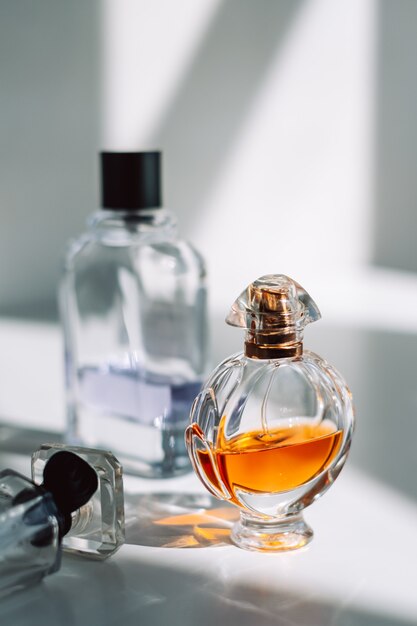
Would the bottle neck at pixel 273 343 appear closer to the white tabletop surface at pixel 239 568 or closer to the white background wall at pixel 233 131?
the white tabletop surface at pixel 239 568

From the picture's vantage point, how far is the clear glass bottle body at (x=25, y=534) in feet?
2.18

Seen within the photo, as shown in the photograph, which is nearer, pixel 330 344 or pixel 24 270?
pixel 330 344

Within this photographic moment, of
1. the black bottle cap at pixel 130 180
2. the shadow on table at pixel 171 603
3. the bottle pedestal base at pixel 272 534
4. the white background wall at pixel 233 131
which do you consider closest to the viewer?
the shadow on table at pixel 171 603

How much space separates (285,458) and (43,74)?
3.24ft

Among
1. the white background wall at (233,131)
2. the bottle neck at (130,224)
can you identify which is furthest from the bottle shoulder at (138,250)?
the white background wall at (233,131)

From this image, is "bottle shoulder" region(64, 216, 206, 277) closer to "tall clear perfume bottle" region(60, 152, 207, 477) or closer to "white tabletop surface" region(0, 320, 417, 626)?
"tall clear perfume bottle" region(60, 152, 207, 477)

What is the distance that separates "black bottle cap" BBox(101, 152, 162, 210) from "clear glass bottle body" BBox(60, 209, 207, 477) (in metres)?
0.02

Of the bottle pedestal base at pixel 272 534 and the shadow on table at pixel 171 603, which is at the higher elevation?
the bottle pedestal base at pixel 272 534

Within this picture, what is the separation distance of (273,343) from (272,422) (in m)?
0.06

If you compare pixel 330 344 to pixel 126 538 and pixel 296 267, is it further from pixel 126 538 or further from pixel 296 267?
pixel 126 538

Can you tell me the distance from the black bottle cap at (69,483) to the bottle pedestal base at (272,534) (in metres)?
0.12

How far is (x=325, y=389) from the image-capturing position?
748 mm

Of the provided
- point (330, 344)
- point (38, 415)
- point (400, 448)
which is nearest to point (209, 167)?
point (330, 344)

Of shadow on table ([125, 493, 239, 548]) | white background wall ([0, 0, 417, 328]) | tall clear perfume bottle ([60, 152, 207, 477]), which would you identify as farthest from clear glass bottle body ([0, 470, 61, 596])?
white background wall ([0, 0, 417, 328])
